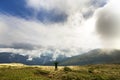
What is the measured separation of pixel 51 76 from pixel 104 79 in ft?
60.4

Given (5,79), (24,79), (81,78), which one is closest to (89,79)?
(81,78)

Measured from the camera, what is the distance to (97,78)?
76.4m

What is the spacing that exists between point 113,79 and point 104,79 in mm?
5380

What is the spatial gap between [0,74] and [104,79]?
3508cm

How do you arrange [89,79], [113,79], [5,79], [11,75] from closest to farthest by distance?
[5,79] < [11,75] < [89,79] < [113,79]

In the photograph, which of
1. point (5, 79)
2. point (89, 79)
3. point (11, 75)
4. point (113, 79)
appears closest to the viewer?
point (5, 79)

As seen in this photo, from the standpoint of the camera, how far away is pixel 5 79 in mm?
64375

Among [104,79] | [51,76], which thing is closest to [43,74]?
[51,76]

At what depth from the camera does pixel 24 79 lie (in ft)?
213

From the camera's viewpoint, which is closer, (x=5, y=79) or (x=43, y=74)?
(x=5, y=79)

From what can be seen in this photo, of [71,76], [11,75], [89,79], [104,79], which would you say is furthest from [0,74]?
[104,79]

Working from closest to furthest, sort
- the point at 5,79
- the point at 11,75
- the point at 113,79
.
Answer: the point at 5,79
the point at 11,75
the point at 113,79

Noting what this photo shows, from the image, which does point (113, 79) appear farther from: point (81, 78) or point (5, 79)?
point (5, 79)

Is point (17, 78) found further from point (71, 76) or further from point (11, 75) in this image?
point (71, 76)
